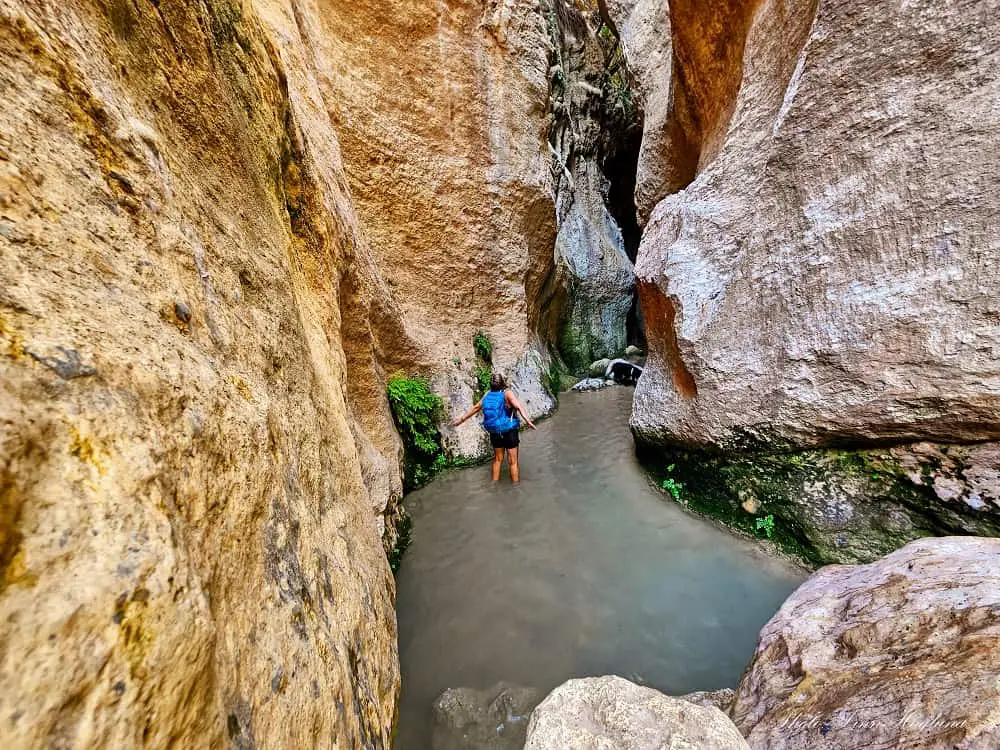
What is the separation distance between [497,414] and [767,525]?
2.80 meters

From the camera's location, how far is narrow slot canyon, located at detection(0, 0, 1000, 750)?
790mm

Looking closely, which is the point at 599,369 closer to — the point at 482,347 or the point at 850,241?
the point at 482,347

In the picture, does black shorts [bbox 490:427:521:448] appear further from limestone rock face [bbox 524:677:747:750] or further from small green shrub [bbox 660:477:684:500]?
limestone rock face [bbox 524:677:747:750]

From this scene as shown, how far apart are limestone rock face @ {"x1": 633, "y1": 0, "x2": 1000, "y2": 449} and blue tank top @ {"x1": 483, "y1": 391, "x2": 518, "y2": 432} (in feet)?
6.17

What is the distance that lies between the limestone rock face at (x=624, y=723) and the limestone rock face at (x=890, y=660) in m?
0.45

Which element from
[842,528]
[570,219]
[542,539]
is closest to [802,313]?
[842,528]

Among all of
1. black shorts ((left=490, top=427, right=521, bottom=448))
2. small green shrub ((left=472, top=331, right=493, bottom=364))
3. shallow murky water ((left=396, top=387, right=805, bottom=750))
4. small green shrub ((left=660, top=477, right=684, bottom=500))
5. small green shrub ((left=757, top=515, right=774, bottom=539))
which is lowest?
shallow murky water ((left=396, top=387, right=805, bottom=750))

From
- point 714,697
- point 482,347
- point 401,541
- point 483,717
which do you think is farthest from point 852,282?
point 482,347

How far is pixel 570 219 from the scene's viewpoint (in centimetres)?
1305

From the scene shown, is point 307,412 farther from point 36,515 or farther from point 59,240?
point 36,515

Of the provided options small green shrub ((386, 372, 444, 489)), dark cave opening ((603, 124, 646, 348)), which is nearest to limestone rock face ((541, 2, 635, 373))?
dark cave opening ((603, 124, 646, 348))

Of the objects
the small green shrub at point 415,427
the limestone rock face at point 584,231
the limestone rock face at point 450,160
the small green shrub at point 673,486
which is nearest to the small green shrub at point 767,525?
the small green shrub at point 673,486

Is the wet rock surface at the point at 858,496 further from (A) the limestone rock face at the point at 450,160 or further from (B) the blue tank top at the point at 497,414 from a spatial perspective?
(A) the limestone rock face at the point at 450,160

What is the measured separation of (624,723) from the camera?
4.08 ft
